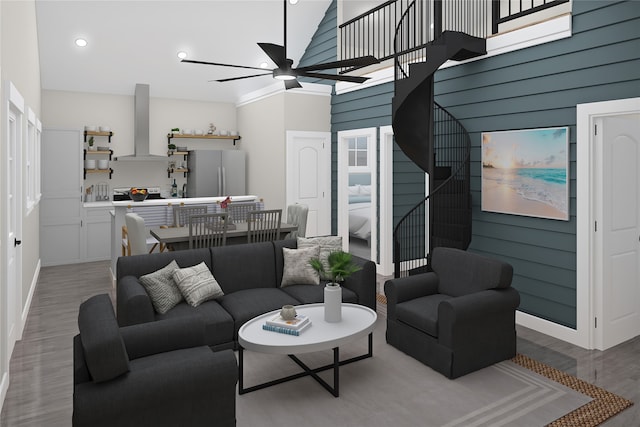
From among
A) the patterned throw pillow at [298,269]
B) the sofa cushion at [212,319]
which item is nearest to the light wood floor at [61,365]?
the sofa cushion at [212,319]

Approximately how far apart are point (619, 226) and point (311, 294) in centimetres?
285

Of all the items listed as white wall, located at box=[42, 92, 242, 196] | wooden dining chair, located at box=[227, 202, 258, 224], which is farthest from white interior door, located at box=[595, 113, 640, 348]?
white wall, located at box=[42, 92, 242, 196]

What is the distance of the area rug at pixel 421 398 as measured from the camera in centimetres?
285

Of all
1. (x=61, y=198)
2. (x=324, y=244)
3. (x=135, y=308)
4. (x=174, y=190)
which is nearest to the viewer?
(x=135, y=308)

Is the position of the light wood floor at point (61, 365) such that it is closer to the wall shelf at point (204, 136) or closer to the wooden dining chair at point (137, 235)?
the wooden dining chair at point (137, 235)

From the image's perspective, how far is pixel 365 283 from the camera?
438 cm

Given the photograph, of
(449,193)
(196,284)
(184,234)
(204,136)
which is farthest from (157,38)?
(449,193)

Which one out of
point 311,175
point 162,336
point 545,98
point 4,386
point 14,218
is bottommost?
point 4,386

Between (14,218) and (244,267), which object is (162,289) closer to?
(244,267)

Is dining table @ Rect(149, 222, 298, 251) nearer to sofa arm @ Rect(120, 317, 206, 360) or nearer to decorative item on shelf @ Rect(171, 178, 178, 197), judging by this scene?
sofa arm @ Rect(120, 317, 206, 360)

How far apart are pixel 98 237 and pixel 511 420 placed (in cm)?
684

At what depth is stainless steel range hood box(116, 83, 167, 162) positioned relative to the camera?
830 centimetres

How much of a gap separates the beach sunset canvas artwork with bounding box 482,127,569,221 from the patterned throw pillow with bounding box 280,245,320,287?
2046 millimetres

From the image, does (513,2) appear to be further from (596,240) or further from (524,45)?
(596,240)
